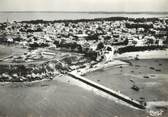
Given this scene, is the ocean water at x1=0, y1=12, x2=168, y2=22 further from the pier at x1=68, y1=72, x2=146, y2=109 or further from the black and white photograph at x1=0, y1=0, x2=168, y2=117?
the pier at x1=68, y1=72, x2=146, y2=109

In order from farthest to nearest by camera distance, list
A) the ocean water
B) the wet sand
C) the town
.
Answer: the ocean water
the town
the wet sand

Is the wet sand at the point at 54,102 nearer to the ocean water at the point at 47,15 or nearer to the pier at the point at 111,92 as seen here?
the pier at the point at 111,92

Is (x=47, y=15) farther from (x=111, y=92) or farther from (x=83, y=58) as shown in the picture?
(x=111, y=92)

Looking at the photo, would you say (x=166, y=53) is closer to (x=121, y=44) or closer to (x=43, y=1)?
(x=121, y=44)

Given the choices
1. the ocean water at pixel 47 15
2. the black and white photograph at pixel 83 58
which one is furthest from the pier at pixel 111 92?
the ocean water at pixel 47 15

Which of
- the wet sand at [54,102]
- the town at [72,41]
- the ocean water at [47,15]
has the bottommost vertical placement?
the wet sand at [54,102]

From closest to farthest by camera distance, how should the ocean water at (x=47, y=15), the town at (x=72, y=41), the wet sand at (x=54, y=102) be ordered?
the wet sand at (x=54, y=102) < the town at (x=72, y=41) < the ocean water at (x=47, y=15)

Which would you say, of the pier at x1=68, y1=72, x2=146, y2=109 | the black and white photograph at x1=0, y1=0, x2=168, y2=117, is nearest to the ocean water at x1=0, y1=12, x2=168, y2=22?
the black and white photograph at x1=0, y1=0, x2=168, y2=117

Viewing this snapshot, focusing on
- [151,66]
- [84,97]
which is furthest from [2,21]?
[151,66]
